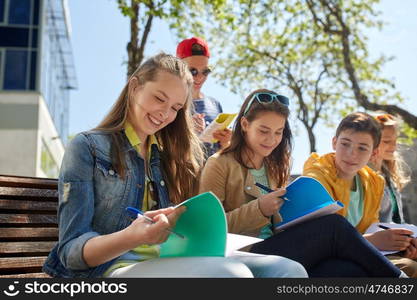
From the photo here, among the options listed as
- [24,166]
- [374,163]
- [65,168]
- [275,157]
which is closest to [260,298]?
[65,168]

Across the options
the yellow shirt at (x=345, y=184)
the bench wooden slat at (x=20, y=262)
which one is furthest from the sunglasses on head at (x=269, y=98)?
the bench wooden slat at (x=20, y=262)

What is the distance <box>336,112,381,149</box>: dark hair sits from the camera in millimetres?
3424

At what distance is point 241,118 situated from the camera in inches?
131

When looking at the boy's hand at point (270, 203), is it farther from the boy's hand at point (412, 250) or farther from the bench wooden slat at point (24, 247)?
the bench wooden slat at point (24, 247)

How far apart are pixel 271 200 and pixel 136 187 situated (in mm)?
659

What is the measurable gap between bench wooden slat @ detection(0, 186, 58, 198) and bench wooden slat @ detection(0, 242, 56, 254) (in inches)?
14.2

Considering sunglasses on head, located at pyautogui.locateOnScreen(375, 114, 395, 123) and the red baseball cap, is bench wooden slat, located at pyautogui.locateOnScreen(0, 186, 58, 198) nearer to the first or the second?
the red baseball cap

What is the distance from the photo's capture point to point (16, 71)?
A: 20.7 meters

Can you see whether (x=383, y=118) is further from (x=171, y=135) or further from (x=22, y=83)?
(x=22, y=83)

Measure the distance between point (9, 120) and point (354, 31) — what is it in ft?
41.3

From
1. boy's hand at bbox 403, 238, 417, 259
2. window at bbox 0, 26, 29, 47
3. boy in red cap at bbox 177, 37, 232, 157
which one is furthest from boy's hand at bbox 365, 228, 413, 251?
window at bbox 0, 26, 29, 47

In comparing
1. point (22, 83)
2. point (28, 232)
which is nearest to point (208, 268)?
point (28, 232)

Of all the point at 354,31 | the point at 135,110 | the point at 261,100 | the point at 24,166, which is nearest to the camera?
the point at 135,110

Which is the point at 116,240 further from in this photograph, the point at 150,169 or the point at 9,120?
the point at 9,120
